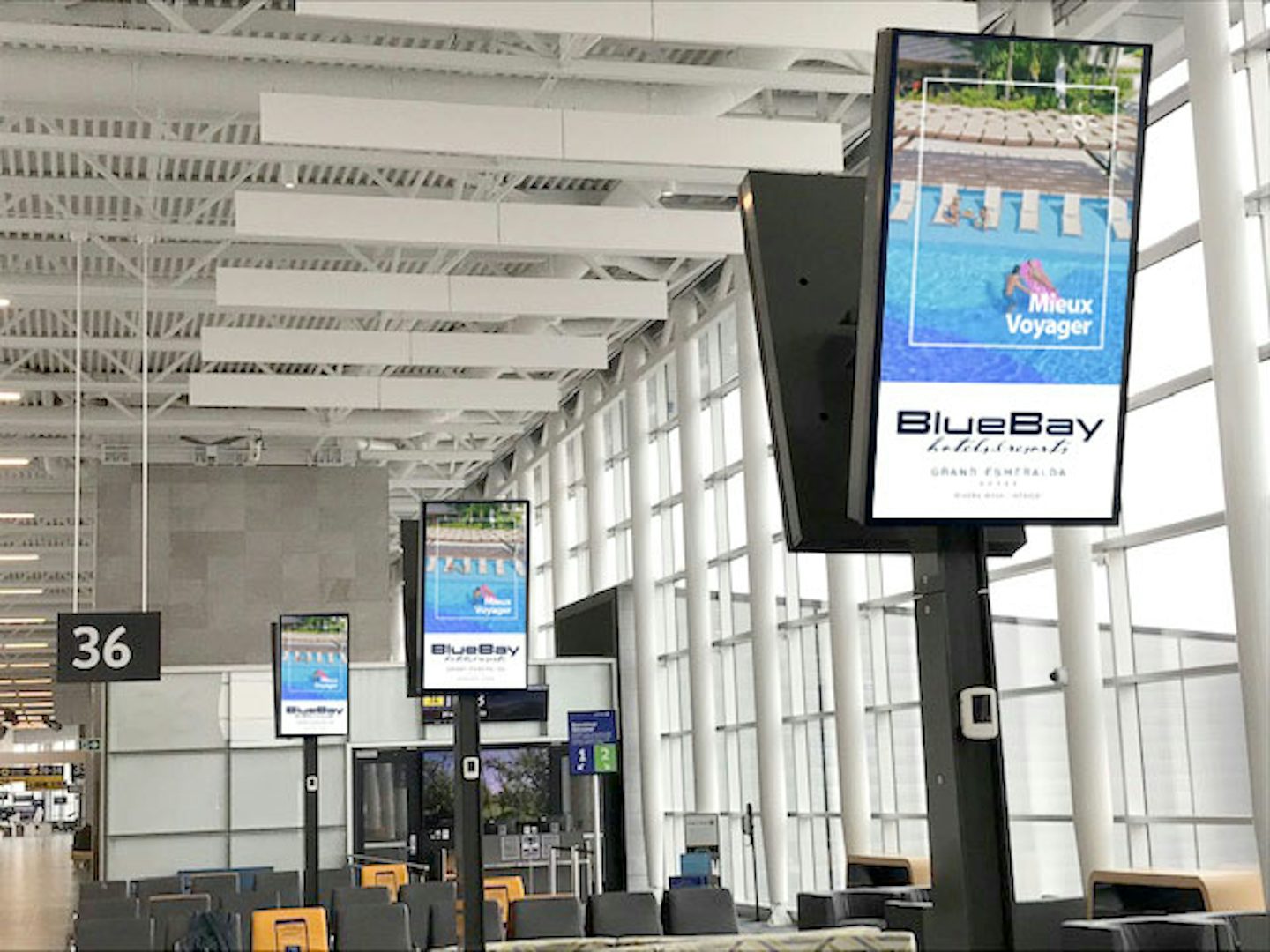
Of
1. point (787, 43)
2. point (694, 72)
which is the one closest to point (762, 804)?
point (694, 72)

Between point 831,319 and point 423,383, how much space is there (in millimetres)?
16381

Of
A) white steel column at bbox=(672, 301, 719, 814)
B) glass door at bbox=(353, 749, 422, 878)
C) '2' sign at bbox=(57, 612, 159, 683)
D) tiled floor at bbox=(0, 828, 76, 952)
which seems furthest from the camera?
glass door at bbox=(353, 749, 422, 878)

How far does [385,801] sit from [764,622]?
19.2 feet

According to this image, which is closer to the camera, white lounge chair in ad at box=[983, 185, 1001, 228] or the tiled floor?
white lounge chair in ad at box=[983, 185, 1001, 228]

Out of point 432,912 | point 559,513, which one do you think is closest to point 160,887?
point 432,912

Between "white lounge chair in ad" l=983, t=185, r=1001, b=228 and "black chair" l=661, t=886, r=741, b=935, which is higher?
"white lounge chair in ad" l=983, t=185, r=1001, b=228

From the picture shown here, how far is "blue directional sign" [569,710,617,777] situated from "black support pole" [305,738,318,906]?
631 cm

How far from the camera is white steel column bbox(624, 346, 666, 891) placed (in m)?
24.2

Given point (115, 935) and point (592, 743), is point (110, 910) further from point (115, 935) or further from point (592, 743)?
point (592, 743)

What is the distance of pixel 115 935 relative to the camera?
10289 mm

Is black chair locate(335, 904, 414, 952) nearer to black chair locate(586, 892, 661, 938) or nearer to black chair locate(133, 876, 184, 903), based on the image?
black chair locate(586, 892, 661, 938)

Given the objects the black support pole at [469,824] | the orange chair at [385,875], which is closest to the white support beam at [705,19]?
the black support pole at [469,824]

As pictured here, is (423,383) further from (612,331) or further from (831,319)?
(831,319)

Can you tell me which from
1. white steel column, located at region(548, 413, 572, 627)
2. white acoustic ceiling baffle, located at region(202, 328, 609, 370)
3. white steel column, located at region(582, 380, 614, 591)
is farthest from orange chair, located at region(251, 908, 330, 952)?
white steel column, located at region(548, 413, 572, 627)
